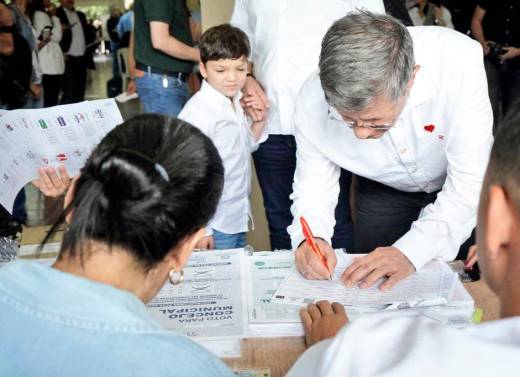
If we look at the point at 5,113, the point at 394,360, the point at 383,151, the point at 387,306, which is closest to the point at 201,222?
the point at 394,360

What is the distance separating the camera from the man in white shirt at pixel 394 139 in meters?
1.30

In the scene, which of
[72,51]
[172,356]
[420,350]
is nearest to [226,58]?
[172,356]

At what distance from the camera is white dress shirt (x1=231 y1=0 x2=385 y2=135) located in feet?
6.83

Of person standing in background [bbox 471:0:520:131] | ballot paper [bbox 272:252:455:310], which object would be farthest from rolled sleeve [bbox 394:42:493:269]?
person standing in background [bbox 471:0:520:131]

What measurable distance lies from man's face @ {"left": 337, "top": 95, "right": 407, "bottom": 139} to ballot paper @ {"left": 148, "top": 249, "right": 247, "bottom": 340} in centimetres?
44

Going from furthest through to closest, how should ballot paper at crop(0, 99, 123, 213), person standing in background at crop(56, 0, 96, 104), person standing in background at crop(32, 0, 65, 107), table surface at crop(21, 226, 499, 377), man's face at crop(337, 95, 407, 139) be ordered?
person standing in background at crop(56, 0, 96, 104), person standing in background at crop(32, 0, 65, 107), ballot paper at crop(0, 99, 123, 213), man's face at crop(337, 95, 407, 139), table surface at crop(21, 226, 499, 377)

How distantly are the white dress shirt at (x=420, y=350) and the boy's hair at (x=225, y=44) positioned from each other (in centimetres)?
161

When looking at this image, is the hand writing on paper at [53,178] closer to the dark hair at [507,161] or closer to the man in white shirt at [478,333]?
the man in white shirt at [478,333]

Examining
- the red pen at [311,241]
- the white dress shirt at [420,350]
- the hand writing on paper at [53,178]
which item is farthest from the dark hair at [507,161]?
the hand writing on paper at [53,178]

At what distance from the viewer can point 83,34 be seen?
630 centimetres

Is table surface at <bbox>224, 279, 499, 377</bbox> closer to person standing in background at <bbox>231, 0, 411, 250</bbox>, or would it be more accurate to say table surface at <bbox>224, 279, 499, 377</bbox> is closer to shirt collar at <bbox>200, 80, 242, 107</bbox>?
person standing in background at <bbox>231, 0, 411, 250</bbox>

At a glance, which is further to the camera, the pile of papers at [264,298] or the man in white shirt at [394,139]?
the man in white shirt at [394,139]

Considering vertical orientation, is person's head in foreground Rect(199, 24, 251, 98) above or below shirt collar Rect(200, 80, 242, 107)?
above

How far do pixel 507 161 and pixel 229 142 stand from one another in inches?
60.8
